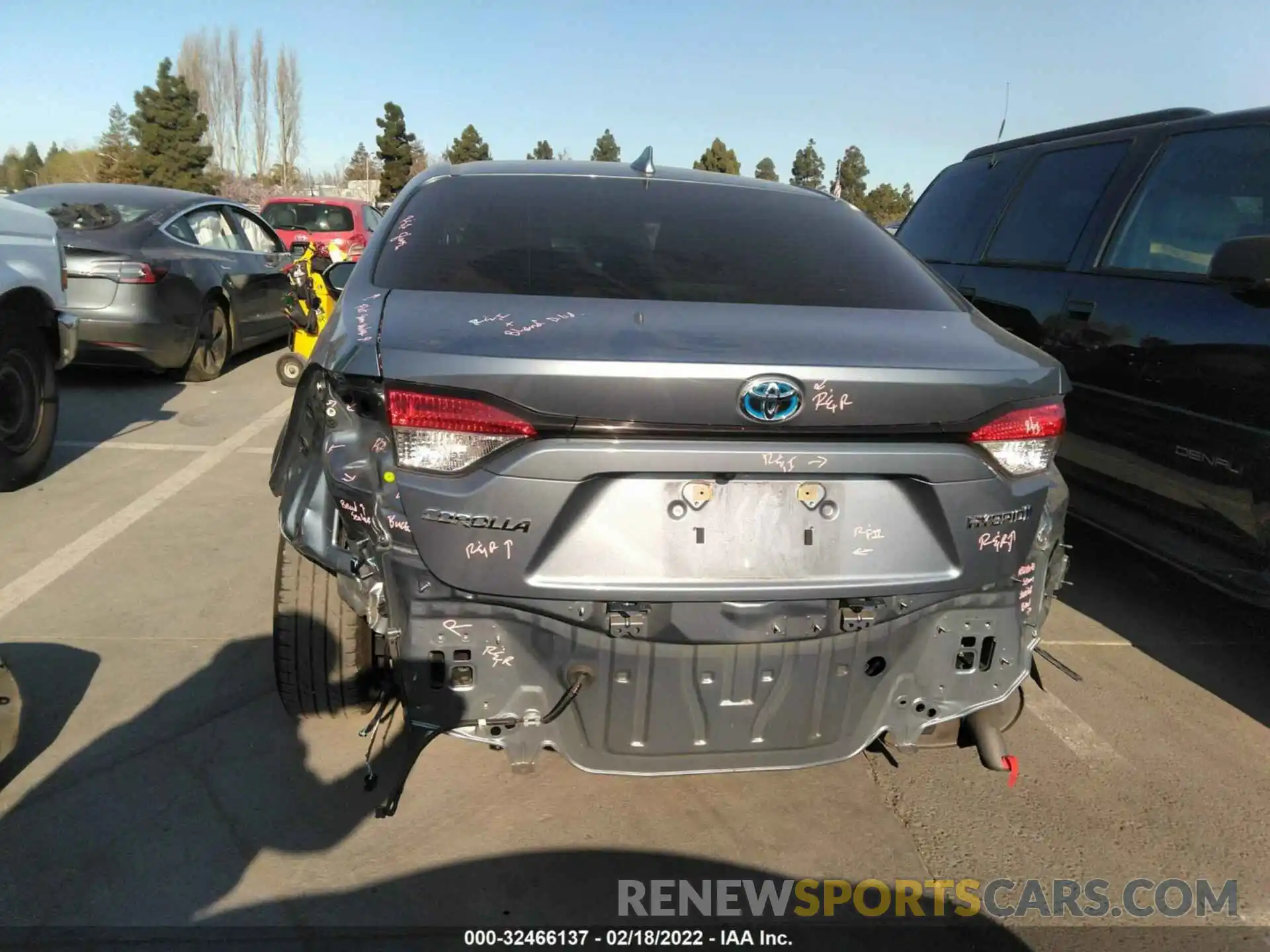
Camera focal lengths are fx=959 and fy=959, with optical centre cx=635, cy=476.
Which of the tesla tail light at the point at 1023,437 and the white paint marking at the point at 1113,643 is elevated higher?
the tesla tail light at the point at 1023,437

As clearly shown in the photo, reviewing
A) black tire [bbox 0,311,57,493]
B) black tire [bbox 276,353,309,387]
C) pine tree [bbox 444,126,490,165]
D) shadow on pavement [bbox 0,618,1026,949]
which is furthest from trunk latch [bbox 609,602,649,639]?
pine tree [bbox 444,126,490,165]

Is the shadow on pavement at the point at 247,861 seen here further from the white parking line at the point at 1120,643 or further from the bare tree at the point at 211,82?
the bare tree at the point at 211,82

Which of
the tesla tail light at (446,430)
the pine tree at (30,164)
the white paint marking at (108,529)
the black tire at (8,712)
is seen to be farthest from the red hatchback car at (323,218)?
the pine tree at (30,164)

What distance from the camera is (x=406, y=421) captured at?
6.39 ft

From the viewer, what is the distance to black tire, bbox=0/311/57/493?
496cm

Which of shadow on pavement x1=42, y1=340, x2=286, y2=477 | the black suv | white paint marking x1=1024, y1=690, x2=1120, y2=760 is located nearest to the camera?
white paint marking x1=1024, y1=690, x2=1120, y2=760

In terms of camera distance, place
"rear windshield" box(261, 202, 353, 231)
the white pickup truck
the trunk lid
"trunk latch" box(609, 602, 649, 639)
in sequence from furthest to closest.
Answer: "rear windshield" box(261, 202, 353, 231) → the white pickup truck → "trunk latch" box(609, 602, 649, 639) → the trunk lid

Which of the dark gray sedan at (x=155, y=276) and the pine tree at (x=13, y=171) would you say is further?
the pine tree at (x=13, y=171)

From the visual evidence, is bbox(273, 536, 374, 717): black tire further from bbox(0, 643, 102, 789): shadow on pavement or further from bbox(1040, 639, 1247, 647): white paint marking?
bbox(1040, 639, 1247, 647): white paint marking

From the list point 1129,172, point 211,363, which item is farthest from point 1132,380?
point 211,363

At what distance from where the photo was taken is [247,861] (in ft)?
7.80

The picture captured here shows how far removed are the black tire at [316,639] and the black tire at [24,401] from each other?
128 inches

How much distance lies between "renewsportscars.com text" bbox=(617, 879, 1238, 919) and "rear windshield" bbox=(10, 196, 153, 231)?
6.93 meters

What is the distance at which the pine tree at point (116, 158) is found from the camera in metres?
39.8
